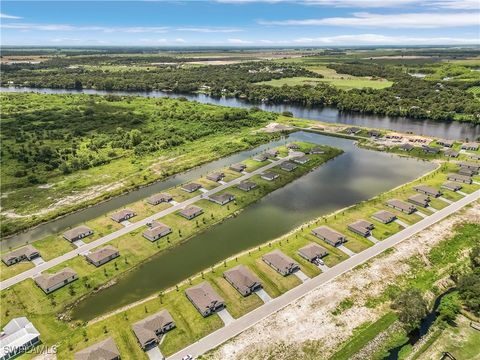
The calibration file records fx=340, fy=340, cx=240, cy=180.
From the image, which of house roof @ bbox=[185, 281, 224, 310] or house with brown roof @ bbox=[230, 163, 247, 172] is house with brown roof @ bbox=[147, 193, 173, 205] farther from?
house roof @ bbox=[185, 281, 224, 310]

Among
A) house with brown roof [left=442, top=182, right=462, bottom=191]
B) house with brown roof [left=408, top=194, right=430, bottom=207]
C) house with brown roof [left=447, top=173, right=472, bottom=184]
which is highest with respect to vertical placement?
house with brown roof [left=447, top=173, right=472, bottom=184]

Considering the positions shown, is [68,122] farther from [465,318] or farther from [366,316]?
[465,318]

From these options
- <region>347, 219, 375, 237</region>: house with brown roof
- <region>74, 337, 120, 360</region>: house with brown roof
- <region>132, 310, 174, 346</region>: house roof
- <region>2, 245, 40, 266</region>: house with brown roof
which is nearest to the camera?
<region>74, 337, 120, 360</region>: house with brown roof

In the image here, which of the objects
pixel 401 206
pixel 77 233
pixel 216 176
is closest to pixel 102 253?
pixel 77 233

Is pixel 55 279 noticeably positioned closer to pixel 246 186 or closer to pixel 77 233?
pixel 77 233

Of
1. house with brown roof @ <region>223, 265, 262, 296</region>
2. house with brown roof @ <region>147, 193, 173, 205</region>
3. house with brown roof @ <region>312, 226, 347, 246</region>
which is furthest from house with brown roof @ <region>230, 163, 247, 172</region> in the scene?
house with brown roof @ <region>223, 265, 262, 296</region>

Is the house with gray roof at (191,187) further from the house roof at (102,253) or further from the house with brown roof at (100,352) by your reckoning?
the house with brown roof at (100,352)

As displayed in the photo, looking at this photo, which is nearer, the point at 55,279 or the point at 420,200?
the point at 55,279
